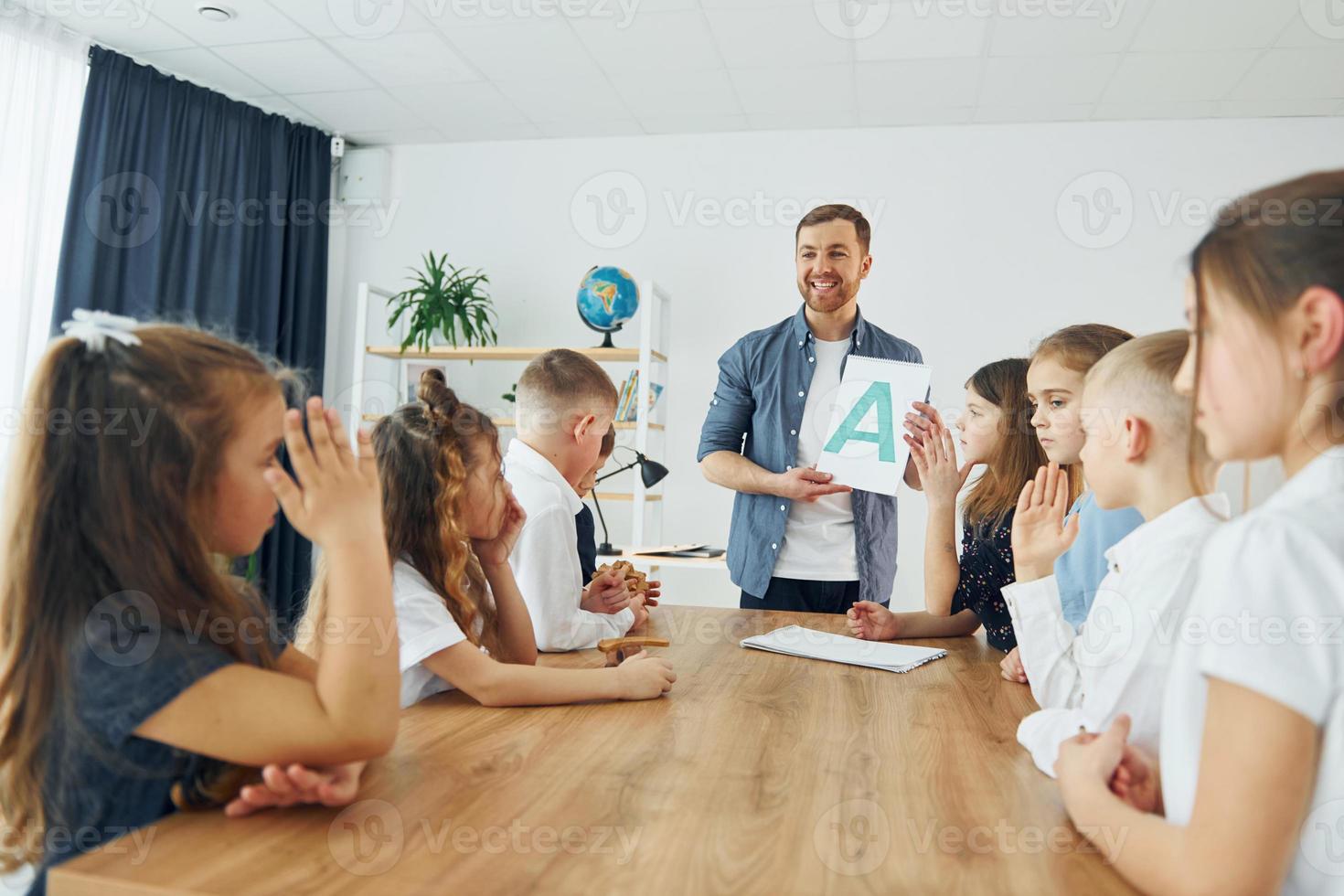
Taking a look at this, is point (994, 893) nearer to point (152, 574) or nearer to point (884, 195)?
point (152, 574)

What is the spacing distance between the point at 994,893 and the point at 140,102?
426 cm

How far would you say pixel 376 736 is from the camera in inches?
34.0

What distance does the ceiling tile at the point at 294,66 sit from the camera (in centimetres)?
357

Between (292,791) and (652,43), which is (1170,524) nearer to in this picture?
(292,791)

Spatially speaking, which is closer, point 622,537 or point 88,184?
point 88,184

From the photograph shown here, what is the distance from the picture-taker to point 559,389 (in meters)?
1.92

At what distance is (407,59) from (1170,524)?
349 centimetres

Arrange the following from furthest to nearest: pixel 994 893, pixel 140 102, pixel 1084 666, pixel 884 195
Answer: pixel 884 195
pixel 140 102
pixel 1084 666
pixel 994 893

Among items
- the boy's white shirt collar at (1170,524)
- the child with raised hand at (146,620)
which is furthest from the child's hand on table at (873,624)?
the child with raised hand at (146,620)

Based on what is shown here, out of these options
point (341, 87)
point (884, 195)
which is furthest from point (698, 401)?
point (341, 87)

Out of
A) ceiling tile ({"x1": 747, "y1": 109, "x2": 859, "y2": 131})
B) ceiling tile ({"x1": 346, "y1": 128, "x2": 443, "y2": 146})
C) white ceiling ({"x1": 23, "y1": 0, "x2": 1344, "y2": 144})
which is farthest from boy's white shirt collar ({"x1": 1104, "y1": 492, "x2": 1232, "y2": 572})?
ceiling tile ({"x1": 346, "y1": 128, "x2": 443, "y2": 146})

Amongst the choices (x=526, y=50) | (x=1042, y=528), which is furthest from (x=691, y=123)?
(x=1042, y=528)

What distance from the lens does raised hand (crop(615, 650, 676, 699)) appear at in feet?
4.08

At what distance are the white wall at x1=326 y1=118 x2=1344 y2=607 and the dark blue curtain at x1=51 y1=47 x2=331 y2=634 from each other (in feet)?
1.38
